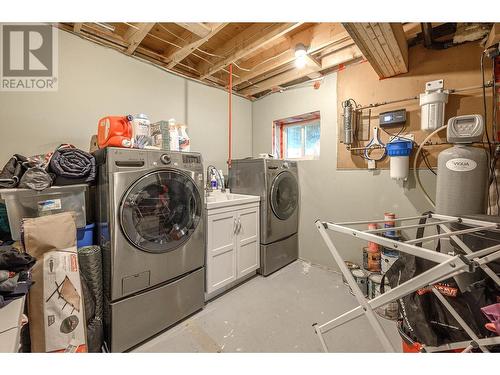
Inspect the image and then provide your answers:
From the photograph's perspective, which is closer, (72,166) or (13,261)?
(13,261)

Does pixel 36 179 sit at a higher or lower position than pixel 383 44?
lower

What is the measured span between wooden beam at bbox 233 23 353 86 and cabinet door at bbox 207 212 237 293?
174 centimetres

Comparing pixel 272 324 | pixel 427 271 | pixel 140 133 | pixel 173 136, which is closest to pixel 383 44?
pixel 427 271

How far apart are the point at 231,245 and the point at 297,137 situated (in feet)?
6.28

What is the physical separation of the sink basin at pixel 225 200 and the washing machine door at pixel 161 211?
7.6 inches

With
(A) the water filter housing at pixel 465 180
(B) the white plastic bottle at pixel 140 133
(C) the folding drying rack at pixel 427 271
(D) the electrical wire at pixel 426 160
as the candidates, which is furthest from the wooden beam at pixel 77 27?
(D) the electrical wire at pixel 426 160

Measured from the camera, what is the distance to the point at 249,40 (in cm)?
188

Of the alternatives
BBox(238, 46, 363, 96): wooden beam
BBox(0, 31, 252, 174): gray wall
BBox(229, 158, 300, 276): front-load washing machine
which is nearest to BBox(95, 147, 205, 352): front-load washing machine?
BBox(0, 31, 252, 174): gray wall

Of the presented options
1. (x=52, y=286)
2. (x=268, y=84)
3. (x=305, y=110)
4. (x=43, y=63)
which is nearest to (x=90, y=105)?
(x=43, y=63)

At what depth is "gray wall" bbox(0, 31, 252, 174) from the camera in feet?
5.23

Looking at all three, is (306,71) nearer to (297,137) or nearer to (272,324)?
(297,137)

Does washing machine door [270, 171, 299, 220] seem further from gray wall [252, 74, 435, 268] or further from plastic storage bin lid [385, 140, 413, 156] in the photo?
plastic storage bin lid [385, 140, 413, 156]
